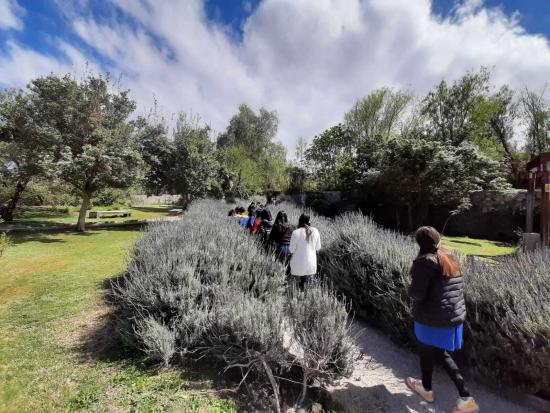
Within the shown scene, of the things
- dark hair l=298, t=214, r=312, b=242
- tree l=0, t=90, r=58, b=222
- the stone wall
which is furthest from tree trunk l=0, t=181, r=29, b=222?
the stone wall

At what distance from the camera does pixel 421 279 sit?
9.25ft

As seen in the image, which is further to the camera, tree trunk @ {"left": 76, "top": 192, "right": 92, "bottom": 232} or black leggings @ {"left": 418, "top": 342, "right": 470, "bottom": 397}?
tree trunk @ {"left": 76, "top": 192, "right": 92, "bottom": 232}

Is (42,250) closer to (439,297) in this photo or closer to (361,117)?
(439,297)

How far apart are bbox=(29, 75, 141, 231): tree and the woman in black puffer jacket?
46.9 ft

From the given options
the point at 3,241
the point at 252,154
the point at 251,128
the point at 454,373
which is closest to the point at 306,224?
the point at 454,373

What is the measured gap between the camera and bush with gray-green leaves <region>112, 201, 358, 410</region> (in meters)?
3.20

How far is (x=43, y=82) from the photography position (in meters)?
13.6

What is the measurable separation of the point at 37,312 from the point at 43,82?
1277 centimetres

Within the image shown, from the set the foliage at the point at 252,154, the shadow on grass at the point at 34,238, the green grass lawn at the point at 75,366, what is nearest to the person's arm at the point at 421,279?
the green grass lawn at the point at 75,366

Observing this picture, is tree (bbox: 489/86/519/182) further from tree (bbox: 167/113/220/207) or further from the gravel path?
the gravel path

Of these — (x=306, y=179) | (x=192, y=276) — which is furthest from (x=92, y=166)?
(x=306, y=179)

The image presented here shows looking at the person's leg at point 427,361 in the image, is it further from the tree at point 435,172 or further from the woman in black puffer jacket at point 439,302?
the tree at point 435,172

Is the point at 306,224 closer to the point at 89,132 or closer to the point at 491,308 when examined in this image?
the point at 491,308

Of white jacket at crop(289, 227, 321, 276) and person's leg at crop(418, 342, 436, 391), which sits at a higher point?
white jacket at crop(289, 227, 321, 276)
